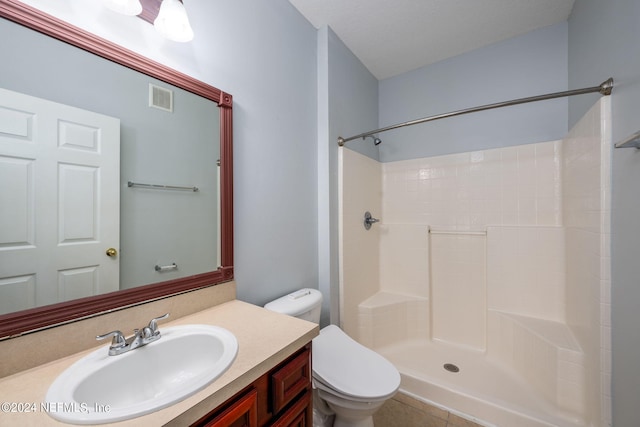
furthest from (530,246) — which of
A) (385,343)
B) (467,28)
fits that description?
(467,28)

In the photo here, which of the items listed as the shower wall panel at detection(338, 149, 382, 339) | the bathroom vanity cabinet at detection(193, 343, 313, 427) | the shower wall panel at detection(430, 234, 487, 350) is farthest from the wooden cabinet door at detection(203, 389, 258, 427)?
the shower wall panel at detection(430, 234, 487, 350)

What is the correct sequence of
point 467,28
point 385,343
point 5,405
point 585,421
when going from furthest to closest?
point 385,343 → point 467,28 → point 585,421 → point 5,405

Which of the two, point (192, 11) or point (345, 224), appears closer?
point (192, 11)

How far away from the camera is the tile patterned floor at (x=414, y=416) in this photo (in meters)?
1.45

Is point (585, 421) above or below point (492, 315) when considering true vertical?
below

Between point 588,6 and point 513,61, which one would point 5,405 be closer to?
point 588,6

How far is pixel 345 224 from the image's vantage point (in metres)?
1.85

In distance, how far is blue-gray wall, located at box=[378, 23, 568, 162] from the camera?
5.84 ft

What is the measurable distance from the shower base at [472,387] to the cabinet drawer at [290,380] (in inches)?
46.6

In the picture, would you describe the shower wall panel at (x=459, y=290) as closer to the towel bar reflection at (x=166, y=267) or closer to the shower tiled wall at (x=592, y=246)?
the shower tiled wall at (x=592, y=246)

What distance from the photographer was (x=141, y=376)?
2.41 feet

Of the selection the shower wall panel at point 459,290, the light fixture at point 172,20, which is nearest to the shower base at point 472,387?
the shower wall panel at point 459,290

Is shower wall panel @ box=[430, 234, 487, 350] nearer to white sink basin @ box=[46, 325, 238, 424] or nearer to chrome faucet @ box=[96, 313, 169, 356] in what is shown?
white sink basin @ box=[46, 325, 238, 424]

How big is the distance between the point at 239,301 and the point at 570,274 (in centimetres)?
206
